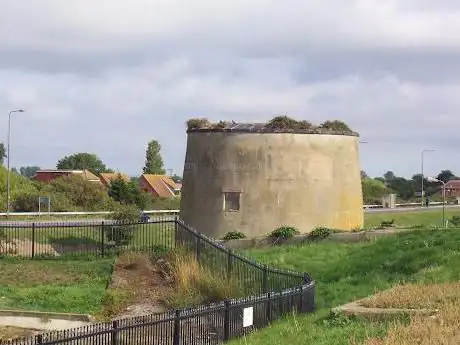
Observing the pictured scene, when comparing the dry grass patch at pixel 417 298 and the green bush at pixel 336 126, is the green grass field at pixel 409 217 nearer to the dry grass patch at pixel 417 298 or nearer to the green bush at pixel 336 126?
the green bush at pixel 336 126

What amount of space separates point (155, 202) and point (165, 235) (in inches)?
1949

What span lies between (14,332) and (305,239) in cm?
1262

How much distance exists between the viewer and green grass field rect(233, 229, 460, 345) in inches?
425

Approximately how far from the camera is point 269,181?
101ft

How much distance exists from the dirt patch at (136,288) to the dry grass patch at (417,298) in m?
7.83

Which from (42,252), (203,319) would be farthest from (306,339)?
(42,252)

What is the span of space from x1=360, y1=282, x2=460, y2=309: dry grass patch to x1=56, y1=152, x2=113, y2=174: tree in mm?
130696

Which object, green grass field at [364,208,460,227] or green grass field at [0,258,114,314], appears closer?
green grass field at [0,258,114,314]

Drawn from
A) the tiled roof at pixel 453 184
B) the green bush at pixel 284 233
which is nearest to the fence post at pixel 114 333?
the green bush at pixel 284 233

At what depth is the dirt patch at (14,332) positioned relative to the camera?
51.8 feet

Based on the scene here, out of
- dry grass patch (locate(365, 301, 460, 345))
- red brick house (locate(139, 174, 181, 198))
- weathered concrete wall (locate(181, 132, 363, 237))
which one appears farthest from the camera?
red brick house (locate(139, 174, 181, 198))

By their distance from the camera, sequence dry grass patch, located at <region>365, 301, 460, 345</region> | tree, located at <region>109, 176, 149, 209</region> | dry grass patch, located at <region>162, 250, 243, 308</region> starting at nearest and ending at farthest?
dry grass patch, located at <region>365, 301, 460, 345</region>
dry grass patch, located at <region>162, 250, 243, 308</region>
tree, located at <region>109, 176, 149, 209</region>

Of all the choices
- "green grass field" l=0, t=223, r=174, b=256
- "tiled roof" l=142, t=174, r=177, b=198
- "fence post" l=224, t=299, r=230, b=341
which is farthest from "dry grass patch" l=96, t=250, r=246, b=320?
"tiled roof" l=142, t=174, r=177, b=198

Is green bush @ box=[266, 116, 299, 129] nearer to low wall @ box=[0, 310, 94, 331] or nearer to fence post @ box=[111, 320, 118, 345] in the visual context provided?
low wall @ box=[0, 310, 94, 331]
